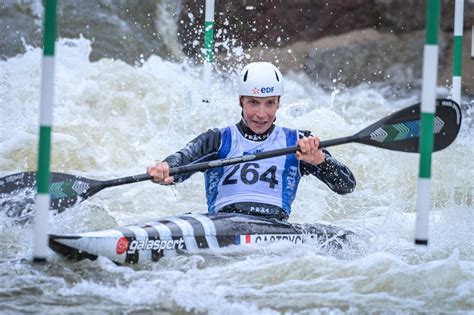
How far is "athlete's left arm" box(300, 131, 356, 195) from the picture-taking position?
5805 mm

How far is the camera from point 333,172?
5836 mm

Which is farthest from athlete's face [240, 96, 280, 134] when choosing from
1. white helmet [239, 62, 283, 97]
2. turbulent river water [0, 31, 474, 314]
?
turbulent river water [0, 31, 474, 314]

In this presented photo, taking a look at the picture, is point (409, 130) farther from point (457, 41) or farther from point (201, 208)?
point (457, 41)

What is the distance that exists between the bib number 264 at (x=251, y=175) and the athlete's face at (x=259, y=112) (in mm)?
231

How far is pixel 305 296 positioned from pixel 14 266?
5.07 ft

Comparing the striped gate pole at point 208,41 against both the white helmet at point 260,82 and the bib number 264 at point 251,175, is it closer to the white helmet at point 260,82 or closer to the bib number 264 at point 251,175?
the white helmet at point 260,82

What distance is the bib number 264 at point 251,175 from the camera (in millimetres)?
5852

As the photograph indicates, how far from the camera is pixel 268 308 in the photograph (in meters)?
4.57

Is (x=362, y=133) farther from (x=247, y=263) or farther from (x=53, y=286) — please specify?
(x=53, y=286)

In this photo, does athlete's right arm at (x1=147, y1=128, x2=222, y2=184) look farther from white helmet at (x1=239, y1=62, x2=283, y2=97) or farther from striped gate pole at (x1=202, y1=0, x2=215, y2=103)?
striped gate pole at (x1=202, y1=0, x2=215, y2=103)

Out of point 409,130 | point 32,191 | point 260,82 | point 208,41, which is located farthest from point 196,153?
point 208,41

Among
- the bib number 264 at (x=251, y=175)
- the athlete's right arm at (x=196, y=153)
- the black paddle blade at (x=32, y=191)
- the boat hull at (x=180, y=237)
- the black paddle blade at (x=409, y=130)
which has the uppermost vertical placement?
the black paddle blade at (x=409, y=130)

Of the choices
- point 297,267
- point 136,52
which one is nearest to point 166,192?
point 297,267

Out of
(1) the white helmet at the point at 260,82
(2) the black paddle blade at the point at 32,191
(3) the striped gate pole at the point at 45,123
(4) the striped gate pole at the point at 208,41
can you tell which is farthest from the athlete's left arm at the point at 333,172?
(4) the striped gate pole at the point at 208,41
